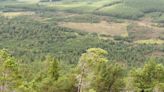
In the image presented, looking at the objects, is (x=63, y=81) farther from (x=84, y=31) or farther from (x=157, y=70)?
(x=84, y=31)

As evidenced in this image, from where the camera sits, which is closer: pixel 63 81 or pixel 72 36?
pixel 63 81

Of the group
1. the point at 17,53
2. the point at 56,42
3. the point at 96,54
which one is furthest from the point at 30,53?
the point at 96,54

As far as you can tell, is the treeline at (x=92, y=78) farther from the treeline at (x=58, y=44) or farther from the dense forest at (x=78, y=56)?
the treeline at (x=58, y=44)

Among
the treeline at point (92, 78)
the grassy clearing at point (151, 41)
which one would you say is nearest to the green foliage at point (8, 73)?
the treeline at point (92, 78)

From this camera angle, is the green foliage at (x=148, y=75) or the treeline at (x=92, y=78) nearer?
the treeline at (x=92, y=78)

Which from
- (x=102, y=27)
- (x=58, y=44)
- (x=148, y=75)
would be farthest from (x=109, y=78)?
(x=102, y=27)

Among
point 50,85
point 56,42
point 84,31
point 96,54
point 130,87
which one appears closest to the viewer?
point 96,54

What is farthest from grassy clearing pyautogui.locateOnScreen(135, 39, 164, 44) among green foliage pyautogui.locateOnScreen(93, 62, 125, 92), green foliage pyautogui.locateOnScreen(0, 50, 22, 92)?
green foliage pyautogui.locateOnScreen(0, 50, 22, 92)
